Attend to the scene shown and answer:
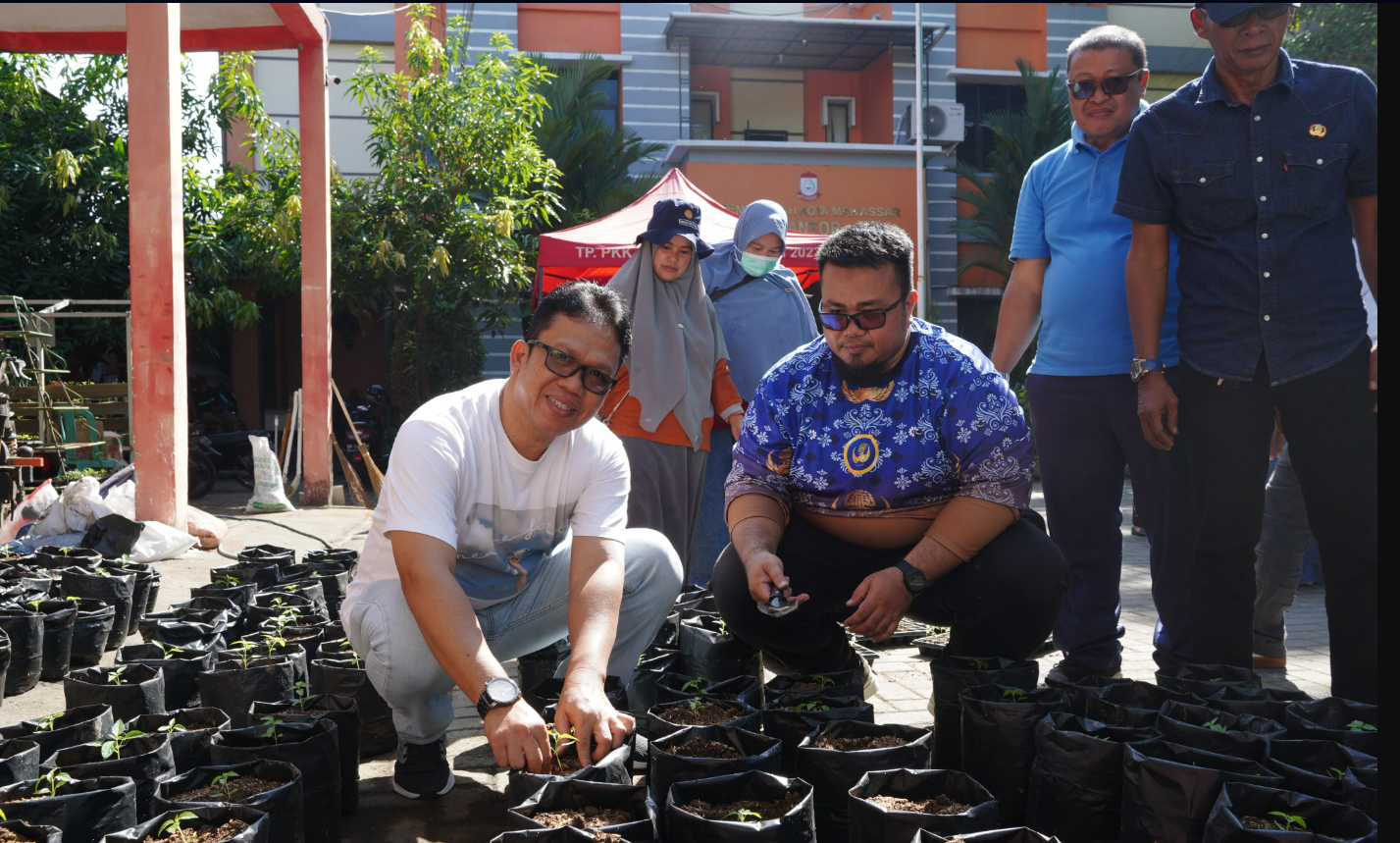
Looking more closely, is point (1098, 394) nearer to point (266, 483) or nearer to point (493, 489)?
point (493, 489)

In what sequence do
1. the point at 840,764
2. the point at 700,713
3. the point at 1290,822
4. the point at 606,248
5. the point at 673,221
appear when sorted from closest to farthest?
the point at 1290,822, the point at 840,764, the point at 700,713, the point at 673,221, the point at 606,248

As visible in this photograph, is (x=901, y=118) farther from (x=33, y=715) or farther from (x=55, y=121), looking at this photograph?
(x=33, y=715)

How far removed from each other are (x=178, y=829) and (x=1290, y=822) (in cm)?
201

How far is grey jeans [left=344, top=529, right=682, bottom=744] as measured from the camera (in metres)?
2.40

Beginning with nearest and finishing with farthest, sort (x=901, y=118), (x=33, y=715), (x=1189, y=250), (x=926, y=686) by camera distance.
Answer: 1. (x=1189, y=250)
2. (x=33, y=715)
3. (x=926, y=686)
4. (x=901, y=118)

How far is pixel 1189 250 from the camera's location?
2.95 metres

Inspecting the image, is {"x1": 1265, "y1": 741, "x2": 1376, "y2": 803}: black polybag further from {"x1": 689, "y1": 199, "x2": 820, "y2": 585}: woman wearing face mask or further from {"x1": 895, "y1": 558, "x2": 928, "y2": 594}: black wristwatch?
{"x1": 689, "y1": 199, "x2": 820, "y2": 585}: woman wearing face mask

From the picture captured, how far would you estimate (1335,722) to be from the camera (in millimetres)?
2344

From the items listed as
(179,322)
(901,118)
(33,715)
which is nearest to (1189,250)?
(33,715)

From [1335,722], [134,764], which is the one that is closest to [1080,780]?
[1335,722]

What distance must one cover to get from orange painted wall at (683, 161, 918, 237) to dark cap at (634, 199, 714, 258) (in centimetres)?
1226

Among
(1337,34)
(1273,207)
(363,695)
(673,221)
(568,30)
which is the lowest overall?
(363,695)

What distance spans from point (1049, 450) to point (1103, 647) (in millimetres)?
668

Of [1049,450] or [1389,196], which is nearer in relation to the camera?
[1389,196]
